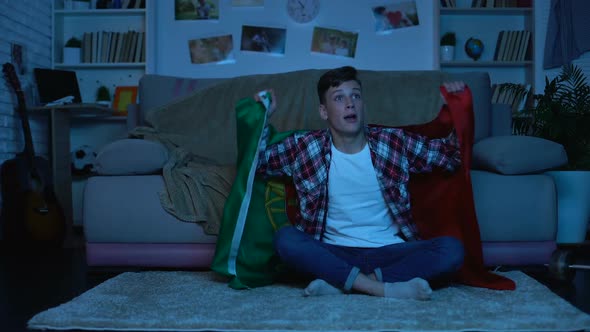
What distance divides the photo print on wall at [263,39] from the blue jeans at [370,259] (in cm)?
308

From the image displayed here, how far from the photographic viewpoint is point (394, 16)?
15.8ft

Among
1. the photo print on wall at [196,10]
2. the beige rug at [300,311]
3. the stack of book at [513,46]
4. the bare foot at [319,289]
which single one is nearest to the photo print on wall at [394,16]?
the stack of book at [513,46]

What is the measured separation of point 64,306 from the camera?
1771mm

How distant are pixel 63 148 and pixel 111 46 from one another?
103cm

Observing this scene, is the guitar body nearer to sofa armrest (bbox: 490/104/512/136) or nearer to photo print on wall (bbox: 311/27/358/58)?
photo print on wall (bbox: 311/27/358/58)

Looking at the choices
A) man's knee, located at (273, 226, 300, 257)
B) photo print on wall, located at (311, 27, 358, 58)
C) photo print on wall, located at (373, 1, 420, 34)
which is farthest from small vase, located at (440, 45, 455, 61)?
man's knee, located at (273, 226, 300, 257)

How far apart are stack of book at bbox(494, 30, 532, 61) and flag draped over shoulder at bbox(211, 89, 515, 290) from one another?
9.51 feet

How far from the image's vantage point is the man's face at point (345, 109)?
1.99 m

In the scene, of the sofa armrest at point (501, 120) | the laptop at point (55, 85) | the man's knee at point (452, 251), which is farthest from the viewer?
the laptop at point (55, 85)

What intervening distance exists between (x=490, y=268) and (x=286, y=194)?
36.1 inches

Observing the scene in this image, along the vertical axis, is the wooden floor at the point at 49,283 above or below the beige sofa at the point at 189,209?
below

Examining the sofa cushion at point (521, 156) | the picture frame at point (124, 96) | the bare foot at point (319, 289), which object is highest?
the picture frame at point (124, 96)

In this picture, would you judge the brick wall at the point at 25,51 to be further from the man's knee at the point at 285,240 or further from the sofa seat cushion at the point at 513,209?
the sofa seat cushion at the point at 513,209

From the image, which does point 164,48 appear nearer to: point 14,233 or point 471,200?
point 14,233
